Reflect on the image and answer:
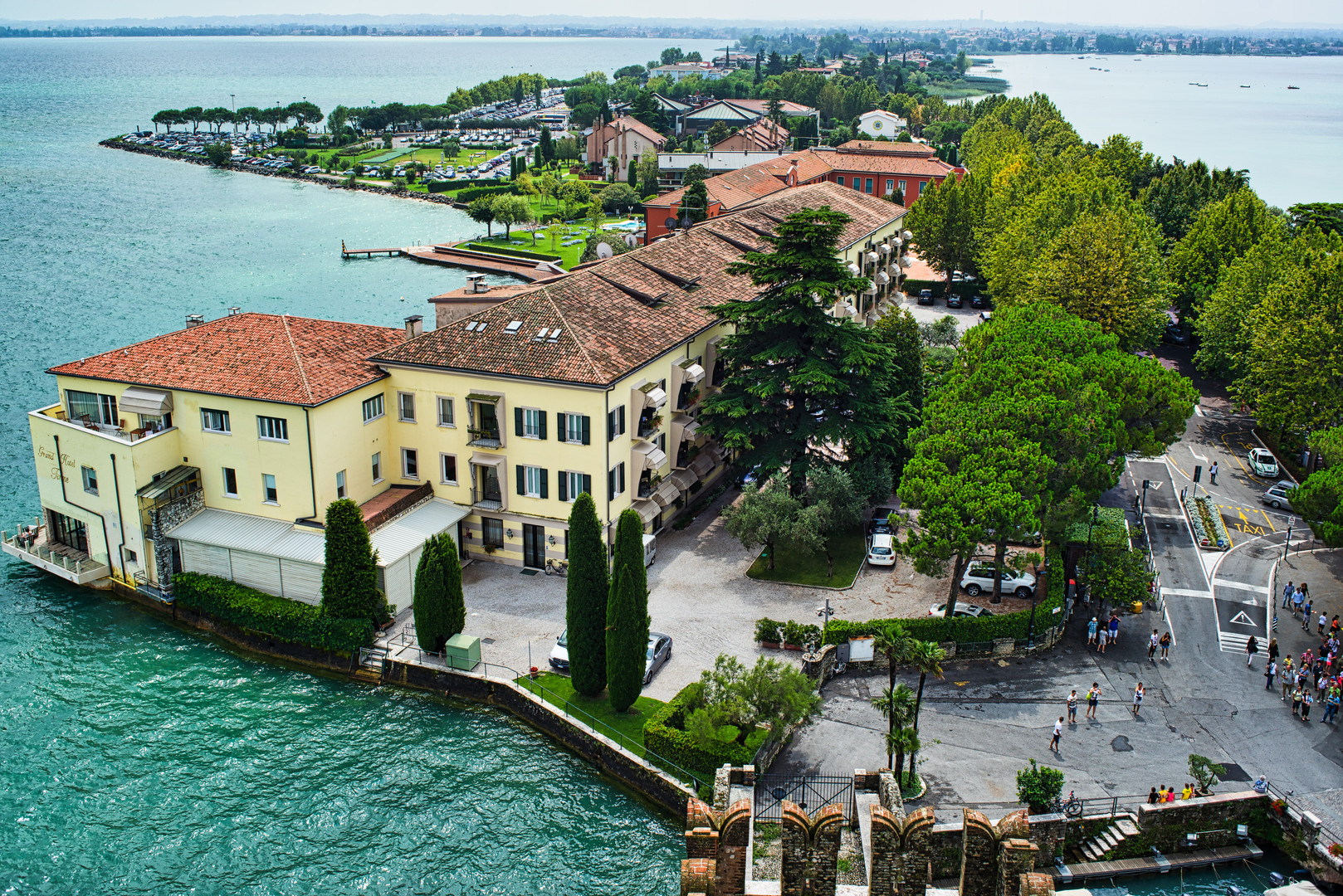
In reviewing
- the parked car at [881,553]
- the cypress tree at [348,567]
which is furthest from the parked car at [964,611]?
the cypress tree at [348,567]

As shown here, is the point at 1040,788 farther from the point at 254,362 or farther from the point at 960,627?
the point at 254,362

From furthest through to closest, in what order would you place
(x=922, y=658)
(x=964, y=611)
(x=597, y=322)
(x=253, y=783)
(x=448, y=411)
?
(x=597, y=322) → (x=448, y=411) → (x=964, y=611) → (x=253, y=783) → (x=922, y=658)

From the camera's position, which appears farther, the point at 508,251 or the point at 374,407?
the point at 508,251

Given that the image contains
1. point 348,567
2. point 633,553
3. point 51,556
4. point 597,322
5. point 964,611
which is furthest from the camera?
point 597,322

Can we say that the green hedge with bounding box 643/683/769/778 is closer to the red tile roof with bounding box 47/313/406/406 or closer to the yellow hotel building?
the yellow hotel building

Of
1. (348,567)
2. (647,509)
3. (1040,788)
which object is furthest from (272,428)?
(1040,788)

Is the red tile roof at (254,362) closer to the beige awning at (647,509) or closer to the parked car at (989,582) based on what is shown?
the beige awning at (647,509)

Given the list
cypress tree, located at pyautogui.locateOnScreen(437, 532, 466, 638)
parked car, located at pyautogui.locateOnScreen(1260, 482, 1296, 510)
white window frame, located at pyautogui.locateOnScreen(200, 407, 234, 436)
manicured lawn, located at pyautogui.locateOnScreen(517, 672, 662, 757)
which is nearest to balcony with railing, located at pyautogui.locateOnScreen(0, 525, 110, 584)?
white window frame, located at pyautogui.locateOnScreen(200, 407, 234, 436)
